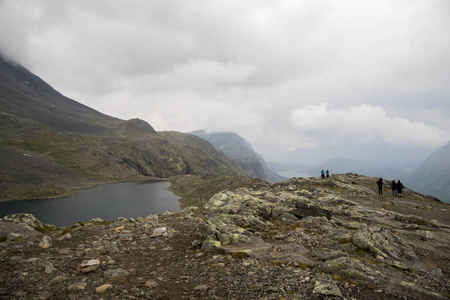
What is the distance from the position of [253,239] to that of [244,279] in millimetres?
5910

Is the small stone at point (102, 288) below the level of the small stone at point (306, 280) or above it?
below

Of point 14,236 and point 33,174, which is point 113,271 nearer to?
point 14,236

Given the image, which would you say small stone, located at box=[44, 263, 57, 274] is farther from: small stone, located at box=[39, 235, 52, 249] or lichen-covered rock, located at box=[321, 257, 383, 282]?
lichen-covered rock, located at box=[321, 257, 383, 282]

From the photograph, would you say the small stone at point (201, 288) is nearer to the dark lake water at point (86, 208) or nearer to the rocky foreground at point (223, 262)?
the rocky foreground at point (223, 262)

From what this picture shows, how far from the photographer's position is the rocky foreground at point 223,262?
8.62 m

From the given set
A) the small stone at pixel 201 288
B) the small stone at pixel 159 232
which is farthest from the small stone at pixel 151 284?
the small stone at pixel 159 232

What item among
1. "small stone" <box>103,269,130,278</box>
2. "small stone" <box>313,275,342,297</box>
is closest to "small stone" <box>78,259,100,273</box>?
"small stone" <box>103,269,130,278</box>

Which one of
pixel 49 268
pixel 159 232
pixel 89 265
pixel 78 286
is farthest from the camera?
pixel 159 232

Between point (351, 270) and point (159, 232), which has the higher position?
point (351, 270)

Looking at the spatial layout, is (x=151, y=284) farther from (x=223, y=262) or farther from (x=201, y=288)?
(x=223, y=262)

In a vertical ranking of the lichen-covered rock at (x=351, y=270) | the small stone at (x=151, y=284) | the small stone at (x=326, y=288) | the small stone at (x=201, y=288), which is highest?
the lichen-covered rock at (x=351, y=270)

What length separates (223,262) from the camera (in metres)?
11.6

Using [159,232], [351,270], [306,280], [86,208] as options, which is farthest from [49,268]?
[86,208]

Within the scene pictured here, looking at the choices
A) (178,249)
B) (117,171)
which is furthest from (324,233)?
(117,171)
